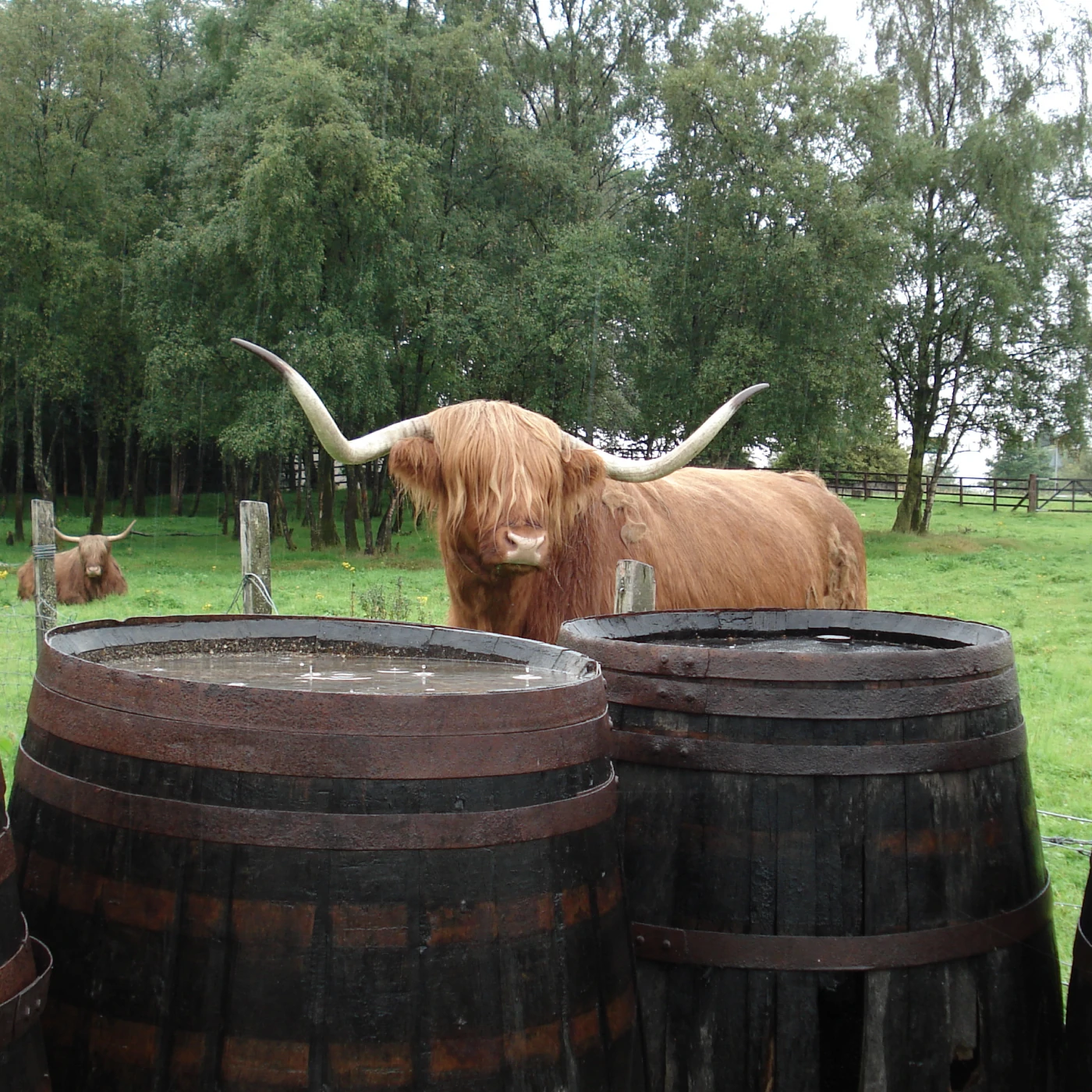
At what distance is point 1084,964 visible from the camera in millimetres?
2076

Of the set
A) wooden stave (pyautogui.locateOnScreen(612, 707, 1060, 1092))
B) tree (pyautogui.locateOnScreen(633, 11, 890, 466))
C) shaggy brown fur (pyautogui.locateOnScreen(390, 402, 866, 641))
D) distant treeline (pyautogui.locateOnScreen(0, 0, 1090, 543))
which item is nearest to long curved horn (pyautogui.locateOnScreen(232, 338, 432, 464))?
shaggy brown fur (pyautogui.locateOnScreen(390, 402, 866, 641))

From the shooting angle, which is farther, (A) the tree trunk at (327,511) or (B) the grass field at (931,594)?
(A) the tree trunk at (327,511)

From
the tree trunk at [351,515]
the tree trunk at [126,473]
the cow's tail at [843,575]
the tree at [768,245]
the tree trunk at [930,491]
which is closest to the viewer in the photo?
the cow's tail at [843,575]

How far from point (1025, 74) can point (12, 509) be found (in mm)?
32436

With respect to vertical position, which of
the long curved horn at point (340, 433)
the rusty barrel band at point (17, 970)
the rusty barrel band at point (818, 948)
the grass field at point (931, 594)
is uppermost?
the long curved horn at point (340, 433)

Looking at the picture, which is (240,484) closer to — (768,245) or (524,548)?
(768,245)

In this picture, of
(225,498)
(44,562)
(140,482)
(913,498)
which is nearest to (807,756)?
(44,562)

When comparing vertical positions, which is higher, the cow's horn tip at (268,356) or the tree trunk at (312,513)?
the cow's horn tip at (268,356)

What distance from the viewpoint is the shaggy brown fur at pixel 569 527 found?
4637 mm

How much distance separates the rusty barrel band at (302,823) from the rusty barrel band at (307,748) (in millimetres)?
54

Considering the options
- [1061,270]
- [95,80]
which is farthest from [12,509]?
[1061,270]

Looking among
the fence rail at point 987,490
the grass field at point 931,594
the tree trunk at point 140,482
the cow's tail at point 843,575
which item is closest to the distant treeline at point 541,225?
the grass field at point 931,594

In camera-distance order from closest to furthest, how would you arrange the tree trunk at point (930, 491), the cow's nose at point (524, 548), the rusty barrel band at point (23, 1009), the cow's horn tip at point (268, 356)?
the rusty barrel band at point (23, 1009), the cow's horn tip at point (268, 356), the cow's nose at point (524, 548), the tree trunk at point (930, 491)

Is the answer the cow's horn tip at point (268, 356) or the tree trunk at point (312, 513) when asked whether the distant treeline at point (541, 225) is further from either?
the cow's horn tip at point (268, 356)
